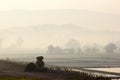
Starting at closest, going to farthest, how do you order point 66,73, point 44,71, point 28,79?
point 28,79 → point 66,73 → point 44,71

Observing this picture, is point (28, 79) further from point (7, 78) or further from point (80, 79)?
point (80, 79)

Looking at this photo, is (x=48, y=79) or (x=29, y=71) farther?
(x=29, y=71)

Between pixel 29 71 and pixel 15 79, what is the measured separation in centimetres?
1914

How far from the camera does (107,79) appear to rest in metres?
66.8

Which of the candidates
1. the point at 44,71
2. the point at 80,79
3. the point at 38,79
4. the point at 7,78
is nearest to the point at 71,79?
the point at 80,79

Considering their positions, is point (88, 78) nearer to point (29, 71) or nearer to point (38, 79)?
point (38, 79)

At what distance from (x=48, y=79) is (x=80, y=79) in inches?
218

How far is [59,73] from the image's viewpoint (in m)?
78.4

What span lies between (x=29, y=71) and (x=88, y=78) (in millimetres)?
20246

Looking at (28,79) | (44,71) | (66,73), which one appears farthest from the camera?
(44,71)

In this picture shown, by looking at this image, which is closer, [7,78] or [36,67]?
[7,78]

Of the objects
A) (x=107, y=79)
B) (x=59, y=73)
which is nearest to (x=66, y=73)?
(x=59, y=73)

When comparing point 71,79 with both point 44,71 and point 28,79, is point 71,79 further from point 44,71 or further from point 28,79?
point 44,71

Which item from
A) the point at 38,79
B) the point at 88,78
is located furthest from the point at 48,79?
the point at 88,78
